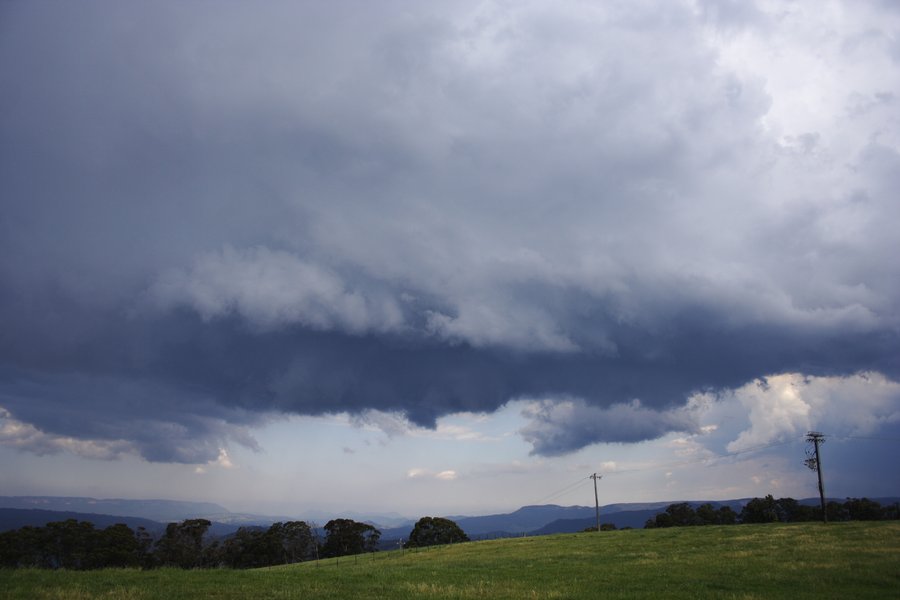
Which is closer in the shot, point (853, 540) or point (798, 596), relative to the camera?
point (798, 596)

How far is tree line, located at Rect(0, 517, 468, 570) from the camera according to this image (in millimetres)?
101500

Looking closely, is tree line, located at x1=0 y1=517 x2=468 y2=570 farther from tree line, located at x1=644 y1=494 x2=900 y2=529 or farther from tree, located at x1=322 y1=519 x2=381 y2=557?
tree line, located at x1=644 y1=494 x2=900 y2=529

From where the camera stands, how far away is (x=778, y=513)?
484ft

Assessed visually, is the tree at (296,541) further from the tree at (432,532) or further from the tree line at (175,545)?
the tree at (432,532)

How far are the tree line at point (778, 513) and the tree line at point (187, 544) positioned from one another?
6424 cm

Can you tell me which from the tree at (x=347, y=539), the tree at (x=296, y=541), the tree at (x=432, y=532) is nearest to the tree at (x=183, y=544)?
the tree at (x=296, y=541)

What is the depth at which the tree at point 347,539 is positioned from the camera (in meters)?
142

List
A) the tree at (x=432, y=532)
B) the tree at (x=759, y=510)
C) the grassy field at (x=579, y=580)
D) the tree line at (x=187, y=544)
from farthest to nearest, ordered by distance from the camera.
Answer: the tree at (x=759, y=510) → the tree at (x=432, y=532) → the tree line at (x=187, y=544) → the grassy field at (x=579, y=580)

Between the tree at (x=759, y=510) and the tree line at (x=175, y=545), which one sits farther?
the tree at (x=759, y=510)

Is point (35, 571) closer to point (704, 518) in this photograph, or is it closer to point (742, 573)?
point (742, 573)

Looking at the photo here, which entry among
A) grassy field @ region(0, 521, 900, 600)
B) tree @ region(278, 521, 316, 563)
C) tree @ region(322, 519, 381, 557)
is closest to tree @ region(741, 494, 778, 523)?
tree @ region(322, 519, 381, 557)

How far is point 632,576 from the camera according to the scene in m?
31.9

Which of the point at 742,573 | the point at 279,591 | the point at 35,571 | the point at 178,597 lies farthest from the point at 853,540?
the point at 35,571

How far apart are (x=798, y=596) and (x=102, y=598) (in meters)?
29.5
